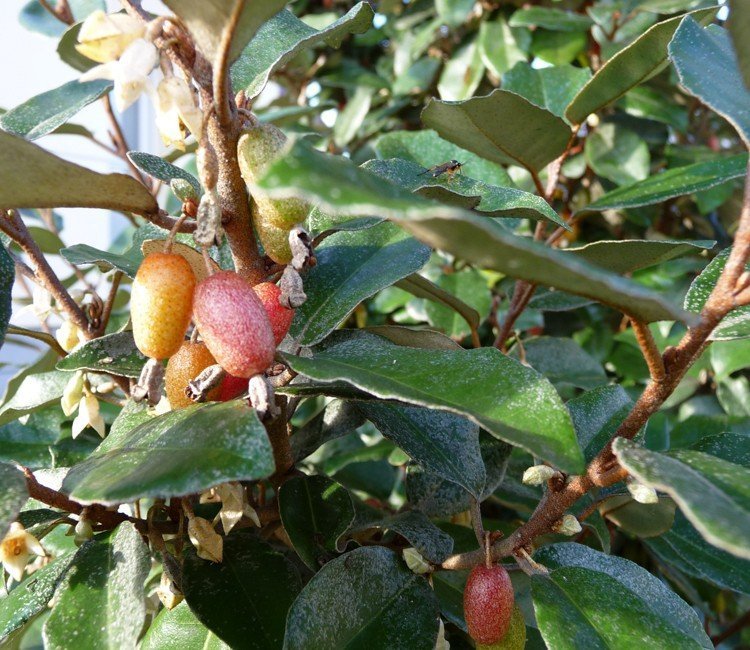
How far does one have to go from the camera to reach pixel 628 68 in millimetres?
733

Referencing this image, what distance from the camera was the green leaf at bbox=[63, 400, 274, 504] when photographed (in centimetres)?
36

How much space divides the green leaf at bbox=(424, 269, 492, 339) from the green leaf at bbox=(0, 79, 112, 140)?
0.50 m

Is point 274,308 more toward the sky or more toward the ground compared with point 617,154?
more toward the sky

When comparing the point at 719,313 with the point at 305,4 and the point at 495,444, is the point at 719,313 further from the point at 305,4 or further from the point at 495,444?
the point at 305,4

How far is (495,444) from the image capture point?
2.31 ft

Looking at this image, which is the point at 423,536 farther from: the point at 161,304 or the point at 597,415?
the point at 161,304

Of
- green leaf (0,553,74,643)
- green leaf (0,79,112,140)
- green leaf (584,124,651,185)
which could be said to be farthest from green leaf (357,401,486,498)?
green leaf (584,124,651,185)

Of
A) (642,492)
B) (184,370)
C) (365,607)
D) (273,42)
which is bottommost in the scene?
(365,607)

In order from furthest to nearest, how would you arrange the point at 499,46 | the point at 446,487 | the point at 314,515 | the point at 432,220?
the point at 499,46, the point at 446,487, the point at 314,515, the point at 432,220

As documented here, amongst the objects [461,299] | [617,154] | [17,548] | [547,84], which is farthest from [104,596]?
[617,154]

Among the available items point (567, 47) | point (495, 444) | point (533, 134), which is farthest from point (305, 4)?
point (495, 444)

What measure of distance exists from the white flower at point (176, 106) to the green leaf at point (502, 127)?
0.31m

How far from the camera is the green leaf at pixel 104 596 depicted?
506mm

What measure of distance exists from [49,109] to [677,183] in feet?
2.22
